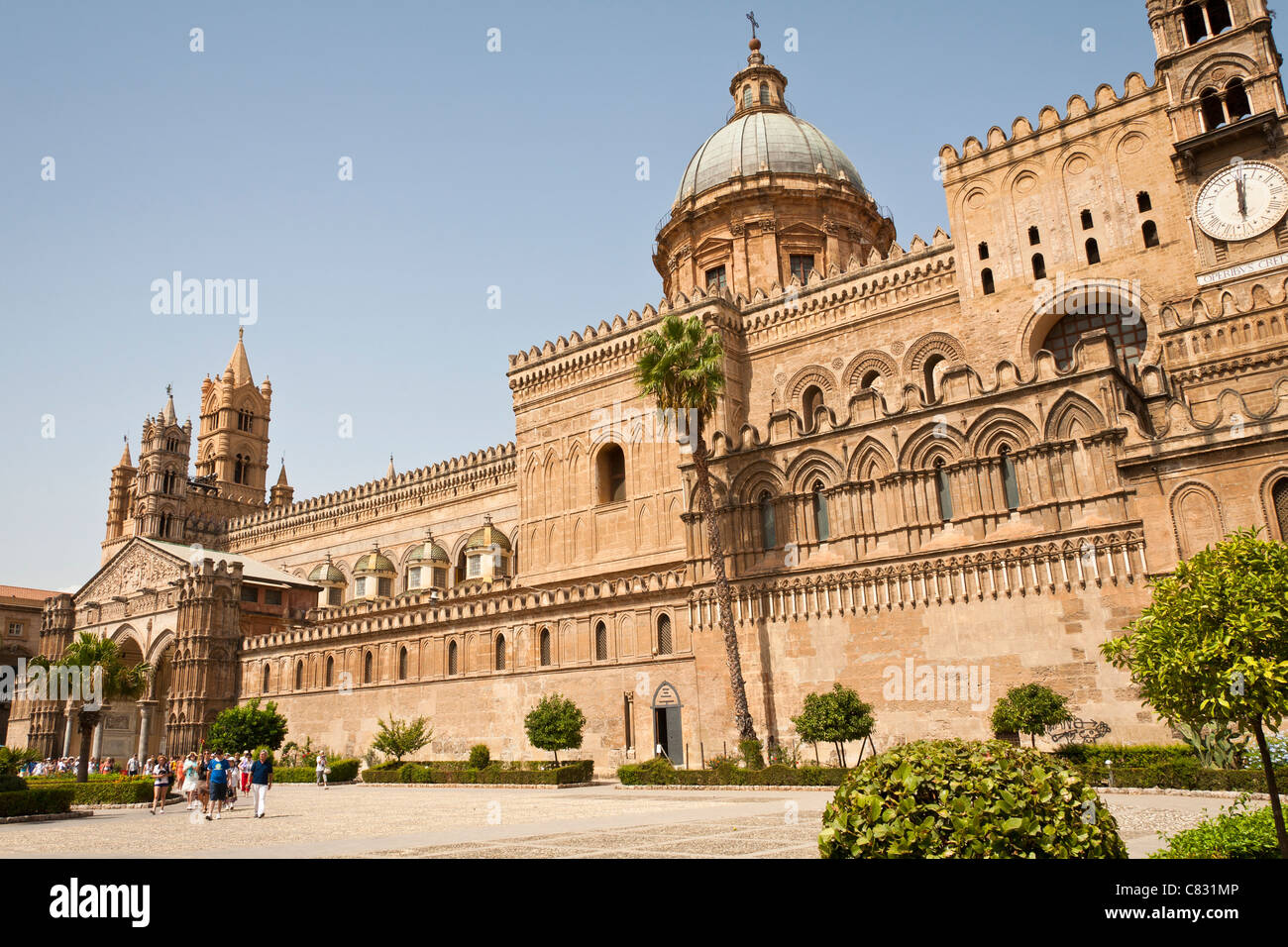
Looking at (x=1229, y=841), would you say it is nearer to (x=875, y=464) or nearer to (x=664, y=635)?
(x=875, y=464)

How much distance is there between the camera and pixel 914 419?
27.0 metres

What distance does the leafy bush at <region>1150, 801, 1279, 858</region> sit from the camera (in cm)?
766

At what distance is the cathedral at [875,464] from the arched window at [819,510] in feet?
0.20

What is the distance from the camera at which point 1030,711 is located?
852 inches

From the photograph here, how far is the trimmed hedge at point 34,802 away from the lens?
866 inches

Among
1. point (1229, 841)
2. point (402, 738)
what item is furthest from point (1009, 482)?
point (402, 738)

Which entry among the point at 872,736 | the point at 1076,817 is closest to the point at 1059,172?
the point at 872,736

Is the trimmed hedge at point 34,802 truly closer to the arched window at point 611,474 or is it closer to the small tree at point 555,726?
the small tree at point 555,726

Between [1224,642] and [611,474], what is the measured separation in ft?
108

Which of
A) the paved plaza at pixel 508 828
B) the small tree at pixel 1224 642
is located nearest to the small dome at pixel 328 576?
the paved plaza at pixel 508 828
